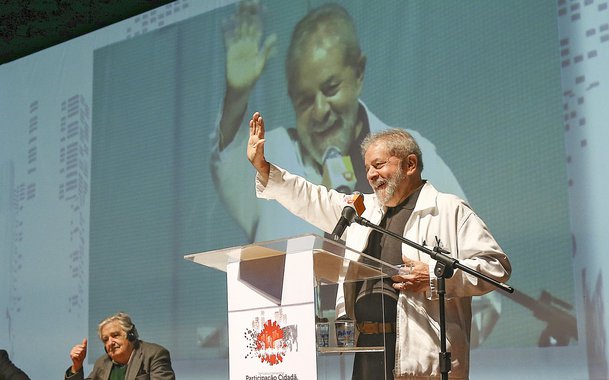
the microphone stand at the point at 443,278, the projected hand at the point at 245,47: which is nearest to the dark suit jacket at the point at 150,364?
the projected hand at the point at 245,47

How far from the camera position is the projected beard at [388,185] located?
3.10 metres

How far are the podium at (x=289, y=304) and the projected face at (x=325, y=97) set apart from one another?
237cm

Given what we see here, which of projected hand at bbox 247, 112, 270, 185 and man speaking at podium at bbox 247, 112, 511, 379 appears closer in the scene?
man speaking at podium at bbox 247, 112, 511, 379

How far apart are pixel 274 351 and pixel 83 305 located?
4061mm

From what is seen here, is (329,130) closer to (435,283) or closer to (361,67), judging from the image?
(361,67)

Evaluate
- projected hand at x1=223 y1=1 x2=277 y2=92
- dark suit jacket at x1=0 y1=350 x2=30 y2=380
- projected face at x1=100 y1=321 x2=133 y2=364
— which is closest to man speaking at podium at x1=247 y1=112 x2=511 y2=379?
projected face at x1=100 y1=321 x2=133 y2=364

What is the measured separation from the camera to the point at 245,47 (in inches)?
220

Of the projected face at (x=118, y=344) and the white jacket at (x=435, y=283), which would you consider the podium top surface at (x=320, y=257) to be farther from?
the projected face at (x=118, y=344)

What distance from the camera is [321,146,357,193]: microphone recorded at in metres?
4.89

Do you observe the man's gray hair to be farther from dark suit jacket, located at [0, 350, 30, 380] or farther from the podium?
dark suit jacket, located at [0, 350, 30, 380]

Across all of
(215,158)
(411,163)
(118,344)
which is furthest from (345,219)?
(215,158)

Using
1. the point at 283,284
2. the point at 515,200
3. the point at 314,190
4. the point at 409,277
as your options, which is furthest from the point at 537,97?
the point at 283,284

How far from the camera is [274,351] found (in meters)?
2.47

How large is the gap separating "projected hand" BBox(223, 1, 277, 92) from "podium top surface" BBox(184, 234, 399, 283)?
9.58ft
